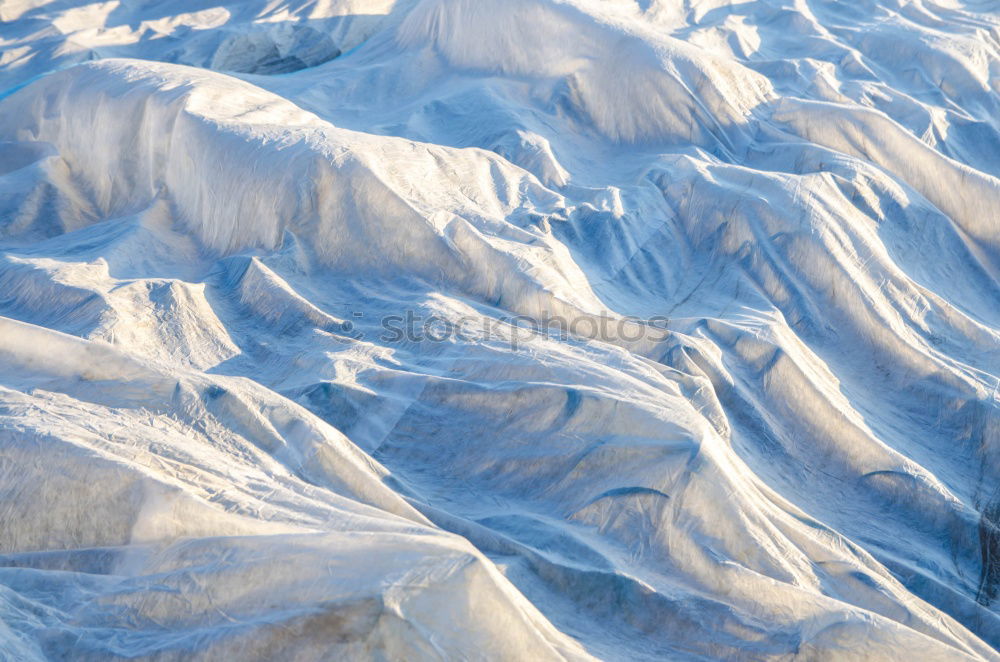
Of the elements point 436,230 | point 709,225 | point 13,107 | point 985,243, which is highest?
point 13,107

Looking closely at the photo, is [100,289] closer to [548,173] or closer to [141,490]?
[141,490]

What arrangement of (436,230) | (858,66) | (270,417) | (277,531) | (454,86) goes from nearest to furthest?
(277,531) < (270,417) < (436,230) < (454,86) < (858,66)

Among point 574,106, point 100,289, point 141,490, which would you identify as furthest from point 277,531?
point 574,106

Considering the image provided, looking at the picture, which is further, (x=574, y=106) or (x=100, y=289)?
(x=574, y=106)

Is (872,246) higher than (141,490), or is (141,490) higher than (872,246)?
(141,490)

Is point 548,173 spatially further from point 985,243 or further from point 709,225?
point 985,243

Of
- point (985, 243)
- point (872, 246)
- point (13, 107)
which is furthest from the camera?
point (13, 107)

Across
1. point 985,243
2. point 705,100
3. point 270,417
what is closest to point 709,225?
point 705,100
